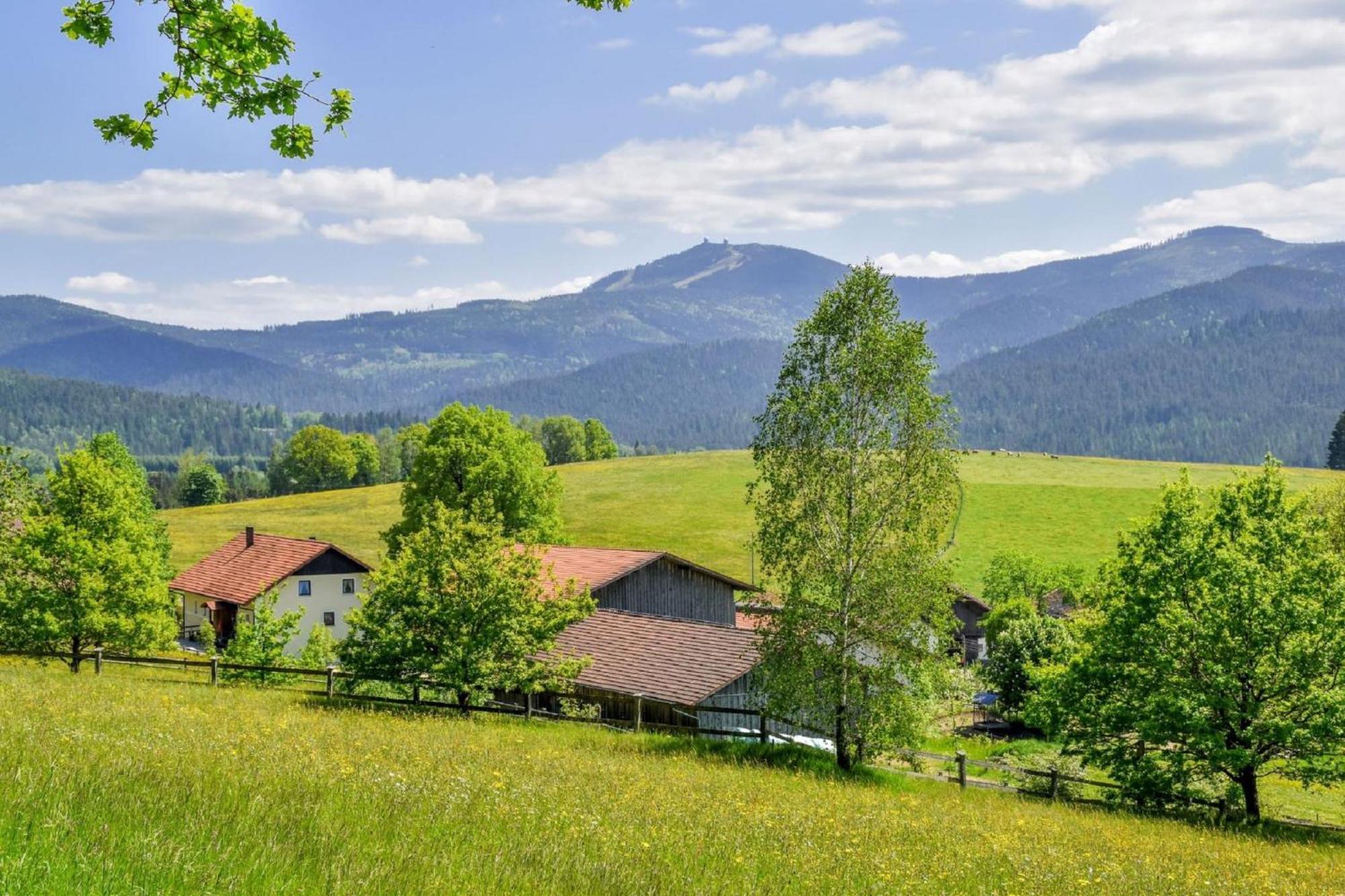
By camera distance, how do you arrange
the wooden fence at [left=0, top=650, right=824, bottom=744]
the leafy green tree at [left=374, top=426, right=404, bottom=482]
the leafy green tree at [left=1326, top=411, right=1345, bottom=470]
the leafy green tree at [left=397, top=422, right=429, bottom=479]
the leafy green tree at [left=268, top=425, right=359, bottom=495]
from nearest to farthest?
the wooden fence at [left=0, top=650, right=824, bottom=744]
the leafy green tree at [left=1326, top=411, right=1345, bottom=470]
the leafy green tree at [left=268, top=425, right=359, bottom=495]
the leafy green tree at [left=397, top=422, right=429, bottom=479]
the leafy green tree at [left=374, top=426, right=404, bottom=482]

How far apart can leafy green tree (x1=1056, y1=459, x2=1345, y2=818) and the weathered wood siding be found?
86.5ft

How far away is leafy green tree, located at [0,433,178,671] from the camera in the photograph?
3572cm

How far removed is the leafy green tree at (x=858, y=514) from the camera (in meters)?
26.7

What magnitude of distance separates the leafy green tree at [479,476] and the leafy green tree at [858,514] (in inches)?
1344

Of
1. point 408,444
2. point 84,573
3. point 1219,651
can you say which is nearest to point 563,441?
point 408,444

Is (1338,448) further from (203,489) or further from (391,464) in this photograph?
(203,489)

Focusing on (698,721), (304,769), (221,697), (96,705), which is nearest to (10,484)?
(221,697)

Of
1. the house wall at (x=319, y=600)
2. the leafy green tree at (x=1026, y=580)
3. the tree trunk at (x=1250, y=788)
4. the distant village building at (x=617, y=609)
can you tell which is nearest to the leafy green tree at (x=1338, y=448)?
the leafy green tree at (x=1026, y=580)

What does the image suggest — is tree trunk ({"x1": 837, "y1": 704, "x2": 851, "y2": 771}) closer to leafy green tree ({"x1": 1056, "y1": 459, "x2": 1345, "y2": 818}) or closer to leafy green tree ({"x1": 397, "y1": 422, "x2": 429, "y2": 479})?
leafy green tree ({"x1": 1056, "y1": 459, "x2": 1345, "y2": 818})

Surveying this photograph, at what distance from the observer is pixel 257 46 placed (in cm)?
757

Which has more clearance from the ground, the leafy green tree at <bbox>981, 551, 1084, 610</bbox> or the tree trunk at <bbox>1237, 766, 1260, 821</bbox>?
the tree trunk at <bbox>1237, 766, 1260, 821</bbox>

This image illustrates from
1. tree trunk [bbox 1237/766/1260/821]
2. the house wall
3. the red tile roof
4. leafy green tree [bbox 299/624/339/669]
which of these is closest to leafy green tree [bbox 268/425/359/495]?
the house wall

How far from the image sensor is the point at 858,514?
27266 millimetres

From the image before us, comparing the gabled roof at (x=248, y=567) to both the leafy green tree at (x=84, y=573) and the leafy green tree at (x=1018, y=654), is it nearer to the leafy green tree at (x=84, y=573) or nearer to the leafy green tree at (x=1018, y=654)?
the leafy green tree at (x=84, y=573)
